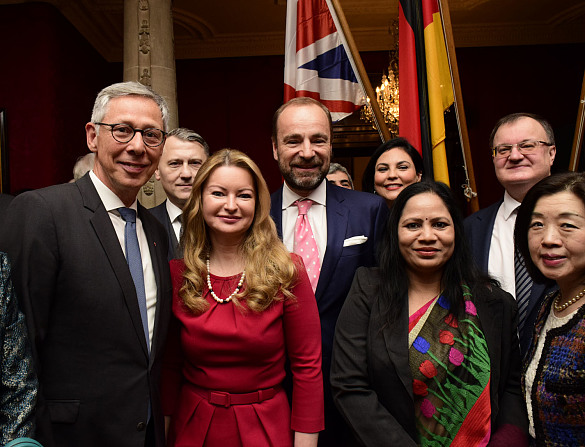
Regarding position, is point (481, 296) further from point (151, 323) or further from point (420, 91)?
point (420, 91)

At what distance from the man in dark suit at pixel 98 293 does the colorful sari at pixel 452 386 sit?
825mm

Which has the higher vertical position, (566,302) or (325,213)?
(325,213)

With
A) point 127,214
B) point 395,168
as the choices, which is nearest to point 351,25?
point 395,168

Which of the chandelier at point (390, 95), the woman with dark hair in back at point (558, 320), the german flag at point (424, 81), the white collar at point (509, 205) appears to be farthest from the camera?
the chandelier at point (390, 95)

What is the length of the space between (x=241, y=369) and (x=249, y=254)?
15.0 inches

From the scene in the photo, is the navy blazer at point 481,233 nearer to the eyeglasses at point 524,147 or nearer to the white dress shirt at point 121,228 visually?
the eyeglasses at point 524,147

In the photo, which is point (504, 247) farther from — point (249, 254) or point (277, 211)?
point (249, 254)

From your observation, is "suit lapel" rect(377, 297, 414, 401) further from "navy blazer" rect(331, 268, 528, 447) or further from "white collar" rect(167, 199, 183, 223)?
"white collar" rect(167, 199, 183, 223)

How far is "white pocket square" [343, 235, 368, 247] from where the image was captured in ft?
6.42

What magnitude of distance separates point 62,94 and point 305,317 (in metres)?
4.95

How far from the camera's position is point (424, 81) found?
2.59 metres

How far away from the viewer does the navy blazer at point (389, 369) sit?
147 cm

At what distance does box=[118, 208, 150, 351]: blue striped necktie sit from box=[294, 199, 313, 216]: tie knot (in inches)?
29.6

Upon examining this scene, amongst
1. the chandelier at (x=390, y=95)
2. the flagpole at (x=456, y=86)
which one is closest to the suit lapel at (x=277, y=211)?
the flagpole at (x=456, y=86)
